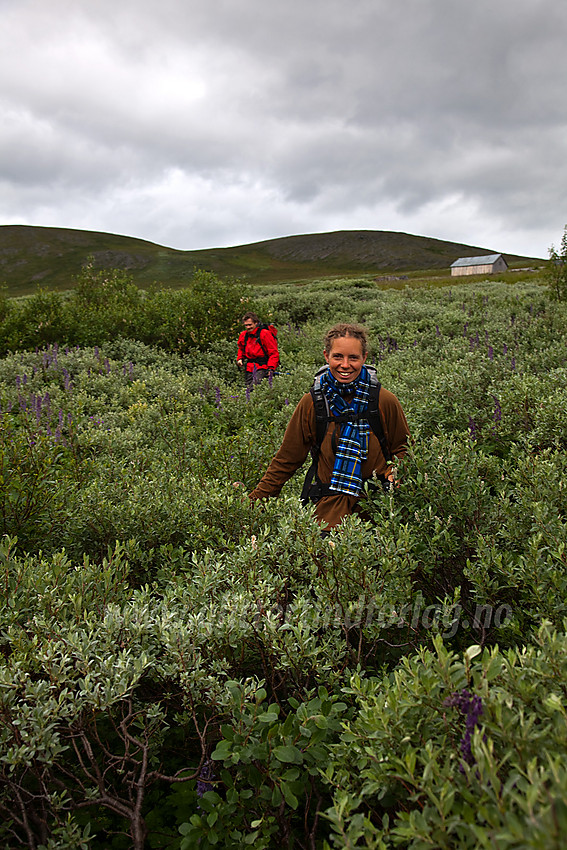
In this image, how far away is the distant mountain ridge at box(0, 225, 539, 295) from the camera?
456ft

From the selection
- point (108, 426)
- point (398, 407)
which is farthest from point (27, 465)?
point (108, 426)

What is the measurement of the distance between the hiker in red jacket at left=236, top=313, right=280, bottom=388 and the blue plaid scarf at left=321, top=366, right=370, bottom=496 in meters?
7.40

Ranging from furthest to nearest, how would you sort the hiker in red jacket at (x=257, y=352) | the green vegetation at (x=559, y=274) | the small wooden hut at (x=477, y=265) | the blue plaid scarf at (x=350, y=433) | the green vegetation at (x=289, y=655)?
the small wooden hut at (x=477, y=265), the green vegetation at (x=559, y=274), the hiker in red jacket at (x=257, y=352), the blue plaid scarf at (x=350, y=433), the green vegetation at (x=289, y=655)

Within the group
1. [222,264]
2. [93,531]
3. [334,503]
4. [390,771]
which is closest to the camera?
[390,771]

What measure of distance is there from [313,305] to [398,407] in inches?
727

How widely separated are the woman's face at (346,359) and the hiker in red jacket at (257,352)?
7413mm

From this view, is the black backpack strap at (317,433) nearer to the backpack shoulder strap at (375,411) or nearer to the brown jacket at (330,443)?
the brown jacket at (330,443)

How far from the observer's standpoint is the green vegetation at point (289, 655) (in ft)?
5.09

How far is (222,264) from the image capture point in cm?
16038

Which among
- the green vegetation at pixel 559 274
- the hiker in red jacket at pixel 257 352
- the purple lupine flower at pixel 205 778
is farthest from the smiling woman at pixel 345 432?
the green vegetation at pixel 559 274

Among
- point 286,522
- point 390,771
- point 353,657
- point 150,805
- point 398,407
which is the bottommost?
point 150,805

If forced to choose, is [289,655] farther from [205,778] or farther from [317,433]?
[317,433]

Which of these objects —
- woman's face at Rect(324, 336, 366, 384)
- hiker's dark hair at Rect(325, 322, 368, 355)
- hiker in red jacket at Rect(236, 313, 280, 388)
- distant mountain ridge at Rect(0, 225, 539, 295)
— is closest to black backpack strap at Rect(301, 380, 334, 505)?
woman's face at Rect(324, 336, 366, 384)

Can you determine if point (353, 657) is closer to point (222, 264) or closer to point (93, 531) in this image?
point (93, 531)
